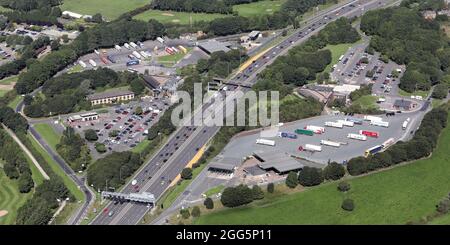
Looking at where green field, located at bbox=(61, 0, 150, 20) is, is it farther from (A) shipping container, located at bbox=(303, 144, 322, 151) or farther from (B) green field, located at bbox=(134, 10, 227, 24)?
(A) shipping container, located at bbox=(303, 144, 322, 151)

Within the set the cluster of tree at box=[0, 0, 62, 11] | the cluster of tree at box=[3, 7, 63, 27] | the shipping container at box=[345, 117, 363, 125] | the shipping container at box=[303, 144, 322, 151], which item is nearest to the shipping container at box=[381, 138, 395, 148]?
the shipping container at box=[345, 117, 363, 125]

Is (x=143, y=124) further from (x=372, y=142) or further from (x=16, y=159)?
(x=372, y=142)

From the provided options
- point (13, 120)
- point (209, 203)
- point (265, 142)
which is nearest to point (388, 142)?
point (265, 142)

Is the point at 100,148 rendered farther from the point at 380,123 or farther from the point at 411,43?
the point at 411,43

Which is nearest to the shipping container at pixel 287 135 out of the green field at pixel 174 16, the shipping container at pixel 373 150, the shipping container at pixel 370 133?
the shipping container at pixel 370 133

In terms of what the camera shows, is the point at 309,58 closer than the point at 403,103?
No
